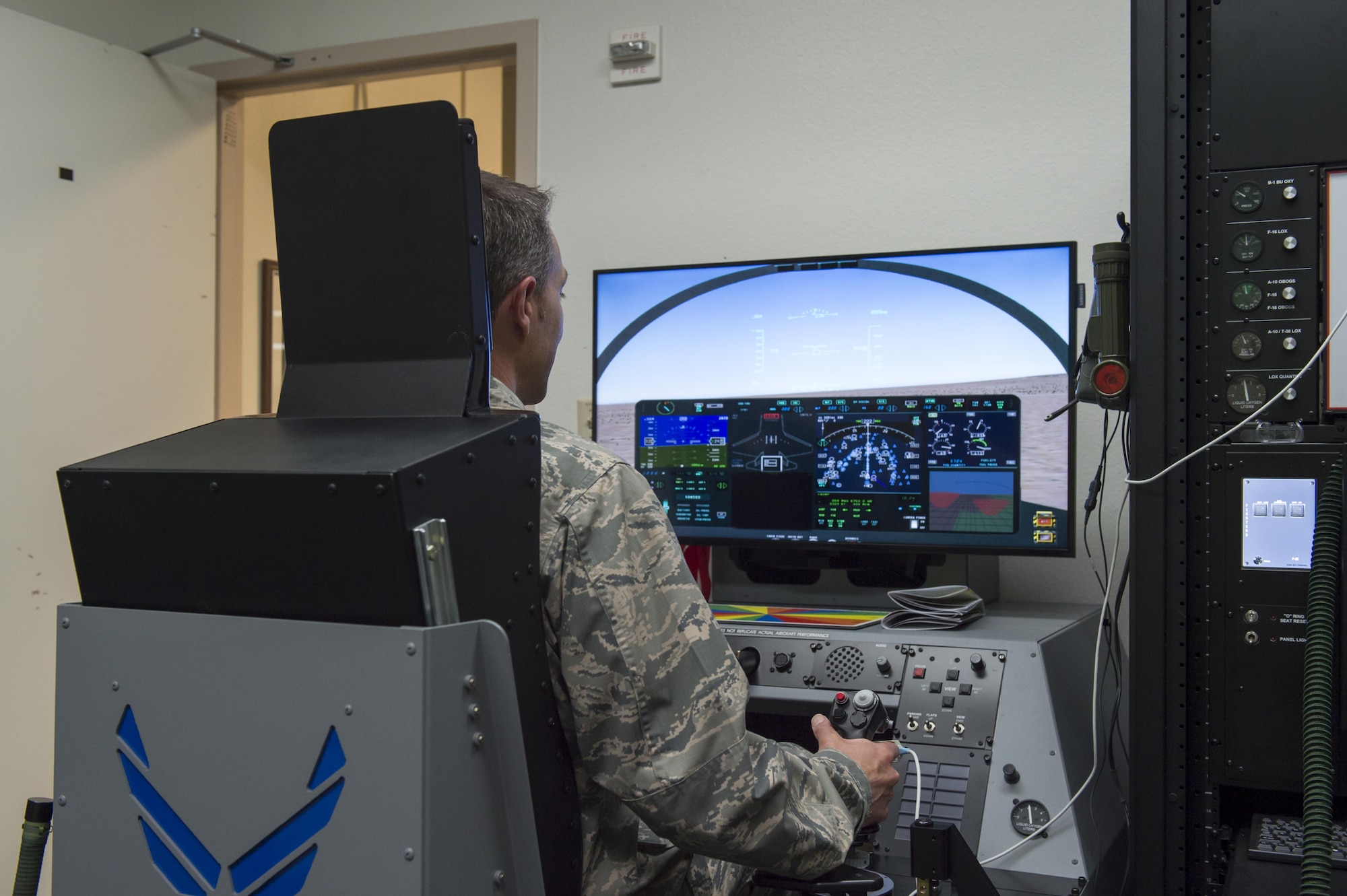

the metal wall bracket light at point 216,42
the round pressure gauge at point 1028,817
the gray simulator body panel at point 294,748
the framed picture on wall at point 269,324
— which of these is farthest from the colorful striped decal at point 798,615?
the framed picture on wall at point 269,324

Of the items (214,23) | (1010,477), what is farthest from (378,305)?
(214,23)

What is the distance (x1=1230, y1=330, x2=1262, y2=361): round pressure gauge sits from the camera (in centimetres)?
118

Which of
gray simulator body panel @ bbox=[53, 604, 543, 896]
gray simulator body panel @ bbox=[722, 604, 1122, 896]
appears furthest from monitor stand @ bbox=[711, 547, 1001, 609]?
gray simulator body panel @ bbox=[53, 604, 543, 896]

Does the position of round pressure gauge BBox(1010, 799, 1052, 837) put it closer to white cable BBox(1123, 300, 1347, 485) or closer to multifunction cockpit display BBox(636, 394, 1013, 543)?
white cable BBox(1123, 300, 1347, 485)

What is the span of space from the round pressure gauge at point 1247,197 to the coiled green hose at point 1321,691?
296 millimetres

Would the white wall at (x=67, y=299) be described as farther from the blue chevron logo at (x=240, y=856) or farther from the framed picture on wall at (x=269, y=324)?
the blue chevron logo at (x=240, y=856)

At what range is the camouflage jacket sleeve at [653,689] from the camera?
3.16 feet

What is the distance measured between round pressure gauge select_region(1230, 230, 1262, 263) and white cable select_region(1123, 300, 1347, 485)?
0.37 ft

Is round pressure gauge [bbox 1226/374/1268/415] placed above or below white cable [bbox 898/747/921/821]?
above

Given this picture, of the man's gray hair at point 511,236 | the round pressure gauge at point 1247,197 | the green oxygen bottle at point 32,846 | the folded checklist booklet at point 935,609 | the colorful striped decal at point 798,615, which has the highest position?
the round pressure gauge at point 1247,197

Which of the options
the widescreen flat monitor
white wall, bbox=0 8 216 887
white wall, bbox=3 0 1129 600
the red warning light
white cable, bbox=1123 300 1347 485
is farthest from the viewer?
white wall, bbox=0 8 216 887

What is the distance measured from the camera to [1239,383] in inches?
46.9

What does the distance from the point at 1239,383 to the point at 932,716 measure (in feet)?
1.90

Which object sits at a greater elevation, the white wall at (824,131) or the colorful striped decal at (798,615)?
the white wall at (824,131)
